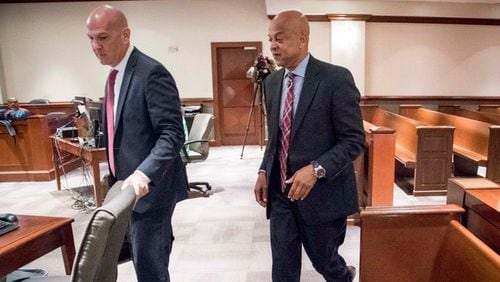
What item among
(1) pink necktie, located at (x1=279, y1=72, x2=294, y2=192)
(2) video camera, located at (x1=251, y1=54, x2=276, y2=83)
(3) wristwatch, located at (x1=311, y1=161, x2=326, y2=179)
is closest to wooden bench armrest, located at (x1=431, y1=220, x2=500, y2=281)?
(3) wristwatch, located at (x1=311, y1=161, x2=326, y2=179)

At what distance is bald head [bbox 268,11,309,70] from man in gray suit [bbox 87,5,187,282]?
43 centimetres

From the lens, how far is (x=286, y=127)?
5.08 ft

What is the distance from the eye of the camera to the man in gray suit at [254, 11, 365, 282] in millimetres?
1445

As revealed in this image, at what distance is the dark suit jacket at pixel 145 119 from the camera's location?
140cm

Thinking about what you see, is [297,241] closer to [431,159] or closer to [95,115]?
[95,115]

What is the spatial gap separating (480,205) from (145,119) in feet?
4.17

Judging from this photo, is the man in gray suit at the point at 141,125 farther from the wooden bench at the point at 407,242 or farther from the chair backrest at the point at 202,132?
the chair backrest at the point at 202,132

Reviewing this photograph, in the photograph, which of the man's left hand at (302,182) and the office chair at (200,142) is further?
the office chair at (200,142)

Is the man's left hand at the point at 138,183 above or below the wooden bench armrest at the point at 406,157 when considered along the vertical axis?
above

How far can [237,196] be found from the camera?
407 cm

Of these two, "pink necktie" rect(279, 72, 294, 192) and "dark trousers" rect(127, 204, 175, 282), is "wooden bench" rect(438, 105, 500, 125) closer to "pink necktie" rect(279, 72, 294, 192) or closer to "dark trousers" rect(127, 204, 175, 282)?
"pink necktie" rect(279, 72, 294, 192)

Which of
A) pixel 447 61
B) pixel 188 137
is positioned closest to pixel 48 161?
pixel 188 137

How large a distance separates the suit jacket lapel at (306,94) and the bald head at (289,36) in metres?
0.08

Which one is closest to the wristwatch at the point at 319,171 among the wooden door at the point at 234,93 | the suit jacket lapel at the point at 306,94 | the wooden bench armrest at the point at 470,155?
the suit jacket lapel at the point at 306,94
